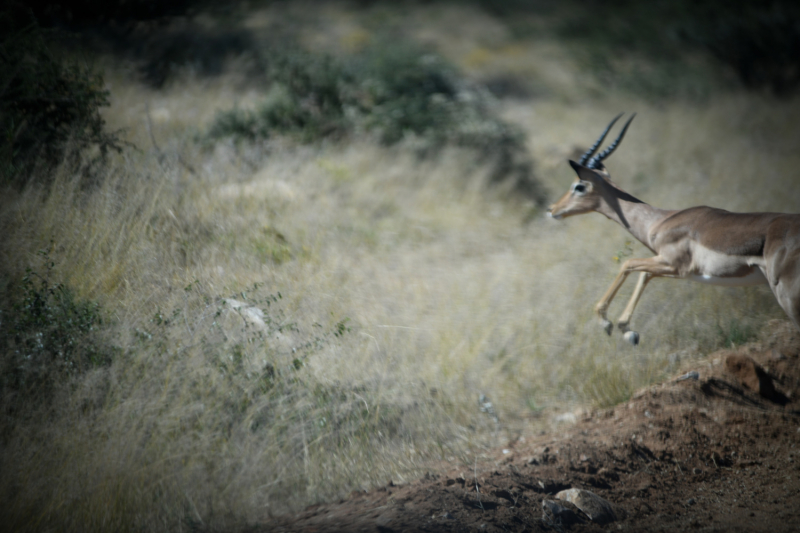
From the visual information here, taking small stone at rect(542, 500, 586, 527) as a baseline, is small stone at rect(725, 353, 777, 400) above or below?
above

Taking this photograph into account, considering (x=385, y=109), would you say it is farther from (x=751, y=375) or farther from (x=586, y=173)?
(x=751, y=375)

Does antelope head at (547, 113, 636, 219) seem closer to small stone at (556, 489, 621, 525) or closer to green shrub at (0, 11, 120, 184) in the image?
small stone at (556, 489, 621, 525)

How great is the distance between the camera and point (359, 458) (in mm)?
3900

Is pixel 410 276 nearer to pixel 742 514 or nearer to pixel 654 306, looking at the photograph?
pixel 654 306

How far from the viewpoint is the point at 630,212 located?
4848mm

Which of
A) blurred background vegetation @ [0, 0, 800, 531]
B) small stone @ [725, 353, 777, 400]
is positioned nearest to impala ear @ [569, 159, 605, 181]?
blurred background vegetation @ [0, 0, 800, 531]

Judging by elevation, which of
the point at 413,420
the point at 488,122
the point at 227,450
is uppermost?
the point at 488,122

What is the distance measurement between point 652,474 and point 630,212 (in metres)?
2.29

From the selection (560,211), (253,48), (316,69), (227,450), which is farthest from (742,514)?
(253,48)

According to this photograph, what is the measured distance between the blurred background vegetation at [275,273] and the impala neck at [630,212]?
1469 millimetres

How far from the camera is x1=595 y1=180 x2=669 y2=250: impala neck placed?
4.74 m

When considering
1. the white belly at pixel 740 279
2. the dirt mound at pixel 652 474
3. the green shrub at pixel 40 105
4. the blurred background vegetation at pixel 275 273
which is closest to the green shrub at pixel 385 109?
the blurred background vegetation at pixel 275 273

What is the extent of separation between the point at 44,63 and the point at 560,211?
5830 mm

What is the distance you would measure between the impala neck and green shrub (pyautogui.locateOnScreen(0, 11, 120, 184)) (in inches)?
210
